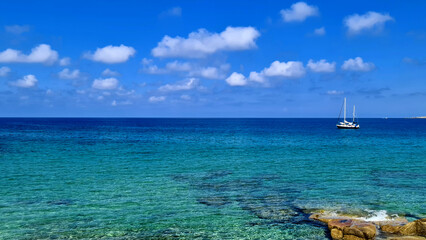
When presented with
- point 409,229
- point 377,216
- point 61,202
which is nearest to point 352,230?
point 409,229

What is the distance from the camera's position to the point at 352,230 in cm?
1720

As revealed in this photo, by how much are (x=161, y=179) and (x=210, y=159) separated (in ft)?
57.3

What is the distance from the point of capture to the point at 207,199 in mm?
26109

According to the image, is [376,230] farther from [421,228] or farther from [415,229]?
[421,228]

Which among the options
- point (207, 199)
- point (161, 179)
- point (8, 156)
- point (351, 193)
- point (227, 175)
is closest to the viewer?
point (207, 199)

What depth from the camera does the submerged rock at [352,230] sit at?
17.0 meters

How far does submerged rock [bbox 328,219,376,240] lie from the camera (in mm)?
16953

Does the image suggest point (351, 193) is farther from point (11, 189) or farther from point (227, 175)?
point (11, 189)

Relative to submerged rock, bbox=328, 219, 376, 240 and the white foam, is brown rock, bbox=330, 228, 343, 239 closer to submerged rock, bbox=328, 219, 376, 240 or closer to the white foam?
submerged rock, bbox=328, 219, 376, 240

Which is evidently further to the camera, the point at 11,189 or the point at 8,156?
the point at 8,156

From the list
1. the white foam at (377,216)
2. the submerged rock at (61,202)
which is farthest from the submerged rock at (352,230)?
the submerged rock at (61,202)

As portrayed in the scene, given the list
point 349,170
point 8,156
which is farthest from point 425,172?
point 8,156

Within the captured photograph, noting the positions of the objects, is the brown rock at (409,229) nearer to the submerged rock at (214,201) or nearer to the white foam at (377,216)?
the white foam at (377,216)

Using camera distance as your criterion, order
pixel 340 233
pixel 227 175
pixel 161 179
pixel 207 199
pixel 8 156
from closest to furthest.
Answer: pixel 340 233, pixel 207 199, pixel 161 179, pixel 227 175, pixel 8 156
